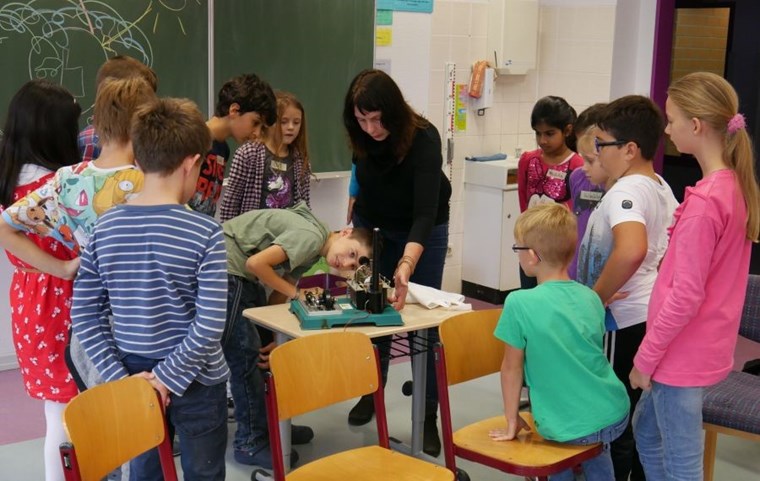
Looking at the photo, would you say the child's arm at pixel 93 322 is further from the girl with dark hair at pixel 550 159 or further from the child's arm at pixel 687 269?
the girl with dark hair at pixel 550 159

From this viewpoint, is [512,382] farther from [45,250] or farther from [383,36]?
[383,36]

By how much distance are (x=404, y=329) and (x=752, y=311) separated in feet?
4.64

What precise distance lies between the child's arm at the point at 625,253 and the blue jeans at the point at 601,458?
40 cm

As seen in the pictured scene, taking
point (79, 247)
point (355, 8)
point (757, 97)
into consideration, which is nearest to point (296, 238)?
point (79, 247)

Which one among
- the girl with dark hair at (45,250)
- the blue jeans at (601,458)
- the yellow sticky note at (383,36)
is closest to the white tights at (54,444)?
the girl with dark hair at (45,250)

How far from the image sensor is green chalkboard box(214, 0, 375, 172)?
463cm

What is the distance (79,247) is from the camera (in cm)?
267

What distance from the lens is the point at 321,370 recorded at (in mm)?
2557

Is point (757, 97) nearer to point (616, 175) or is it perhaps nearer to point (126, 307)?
point (616, 175)

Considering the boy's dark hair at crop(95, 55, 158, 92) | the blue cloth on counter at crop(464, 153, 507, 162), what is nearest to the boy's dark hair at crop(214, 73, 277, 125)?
the boy's dark hair at crop(95, 55, 158, 92)

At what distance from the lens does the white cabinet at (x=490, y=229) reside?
5734 mm

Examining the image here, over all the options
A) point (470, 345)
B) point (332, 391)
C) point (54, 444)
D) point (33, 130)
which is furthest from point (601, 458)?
point (33, 130)

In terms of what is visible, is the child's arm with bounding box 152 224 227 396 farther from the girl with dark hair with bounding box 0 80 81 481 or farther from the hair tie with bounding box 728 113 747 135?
the hair tie with bounding box 728 113 747 135

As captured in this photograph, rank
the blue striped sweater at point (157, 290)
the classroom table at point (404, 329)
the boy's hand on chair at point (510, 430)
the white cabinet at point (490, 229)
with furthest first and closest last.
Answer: the white cabinet at point (490, 229), the classroom table at point (404, 329), the boy's hand on chair at point (510, 430), the blue striped sweater at point (157, 290)
